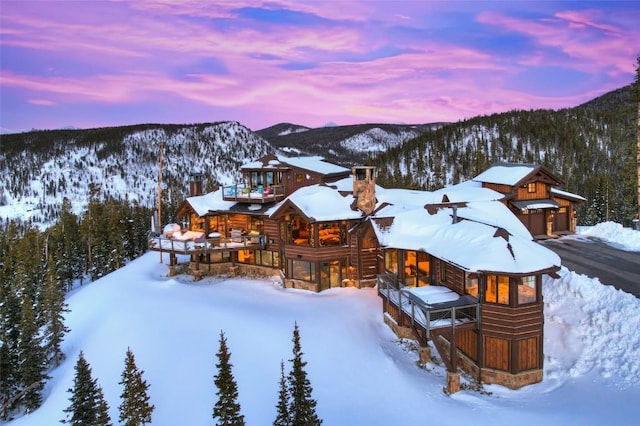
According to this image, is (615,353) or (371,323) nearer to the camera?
(615,353)

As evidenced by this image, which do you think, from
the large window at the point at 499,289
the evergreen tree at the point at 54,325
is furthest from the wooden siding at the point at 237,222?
the large window at the point at 499,289

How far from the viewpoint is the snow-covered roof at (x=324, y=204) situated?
2655cm

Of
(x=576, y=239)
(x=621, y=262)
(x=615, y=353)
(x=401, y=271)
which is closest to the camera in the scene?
(x=615, y=353)

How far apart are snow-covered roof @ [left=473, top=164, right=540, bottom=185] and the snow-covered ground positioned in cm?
1299

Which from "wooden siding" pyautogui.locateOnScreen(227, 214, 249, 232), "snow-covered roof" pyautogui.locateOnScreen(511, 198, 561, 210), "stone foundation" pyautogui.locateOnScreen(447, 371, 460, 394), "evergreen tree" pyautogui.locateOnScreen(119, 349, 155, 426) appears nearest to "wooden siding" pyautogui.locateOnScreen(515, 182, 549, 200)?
"snow-covered roof" pyautogui.locateOnScreen(511, 198, 561, 210)

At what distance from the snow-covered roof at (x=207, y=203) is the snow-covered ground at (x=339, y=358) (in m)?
7.09

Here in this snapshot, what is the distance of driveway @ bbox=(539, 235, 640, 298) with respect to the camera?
69.8 feet

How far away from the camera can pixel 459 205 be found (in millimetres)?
24875

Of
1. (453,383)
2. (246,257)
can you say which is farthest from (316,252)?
(453,383)

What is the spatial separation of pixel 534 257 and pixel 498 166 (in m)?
24.2

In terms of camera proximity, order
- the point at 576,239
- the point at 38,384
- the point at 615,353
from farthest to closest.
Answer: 1. the point at 576,239
2. the point at 38,384
3. the point at 615,353

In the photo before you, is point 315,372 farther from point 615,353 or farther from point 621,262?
point 621,262

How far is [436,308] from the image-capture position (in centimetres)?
1611

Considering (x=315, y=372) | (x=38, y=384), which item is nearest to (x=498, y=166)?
(x=315, y=372)
